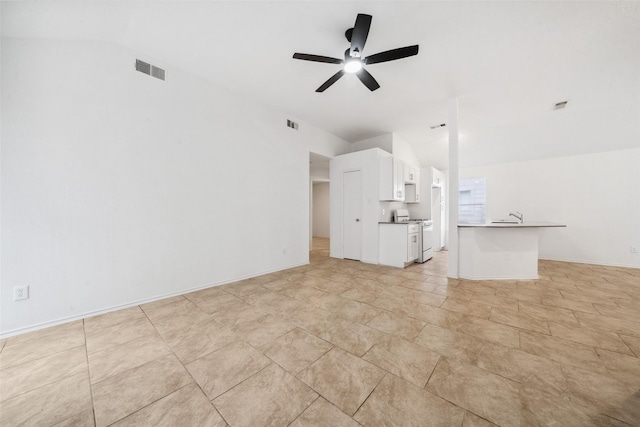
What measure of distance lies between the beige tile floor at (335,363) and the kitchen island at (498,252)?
0.89 metres

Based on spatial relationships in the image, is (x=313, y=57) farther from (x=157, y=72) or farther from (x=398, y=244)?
(x=398, y=244)

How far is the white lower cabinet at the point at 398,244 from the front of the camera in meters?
4.77

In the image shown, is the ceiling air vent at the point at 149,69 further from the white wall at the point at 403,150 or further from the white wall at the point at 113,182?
the white wall at the point at 403,150

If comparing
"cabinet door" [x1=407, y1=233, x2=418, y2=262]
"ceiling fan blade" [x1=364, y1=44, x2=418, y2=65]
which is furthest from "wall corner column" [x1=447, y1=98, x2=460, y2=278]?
"ceiling fan blade" [x1=364, y1=44, x2=418, y2=65]

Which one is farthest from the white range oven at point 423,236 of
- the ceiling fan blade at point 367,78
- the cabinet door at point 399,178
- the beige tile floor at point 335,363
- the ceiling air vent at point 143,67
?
the ceiling air vent at point 143,67

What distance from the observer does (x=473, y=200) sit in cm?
691

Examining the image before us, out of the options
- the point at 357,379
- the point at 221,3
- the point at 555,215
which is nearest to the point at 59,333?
the point at 357,379

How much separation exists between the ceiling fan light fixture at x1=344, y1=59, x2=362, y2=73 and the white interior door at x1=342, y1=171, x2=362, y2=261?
290cm

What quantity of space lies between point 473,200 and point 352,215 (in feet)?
14.2

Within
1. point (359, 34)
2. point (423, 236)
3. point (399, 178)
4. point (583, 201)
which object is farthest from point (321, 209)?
point (359, 34)

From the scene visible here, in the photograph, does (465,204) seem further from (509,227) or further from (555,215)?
(509,227)

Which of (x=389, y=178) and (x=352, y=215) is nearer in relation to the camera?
(x=389, y=178)

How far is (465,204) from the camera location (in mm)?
7051

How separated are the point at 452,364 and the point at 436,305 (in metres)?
1.21
